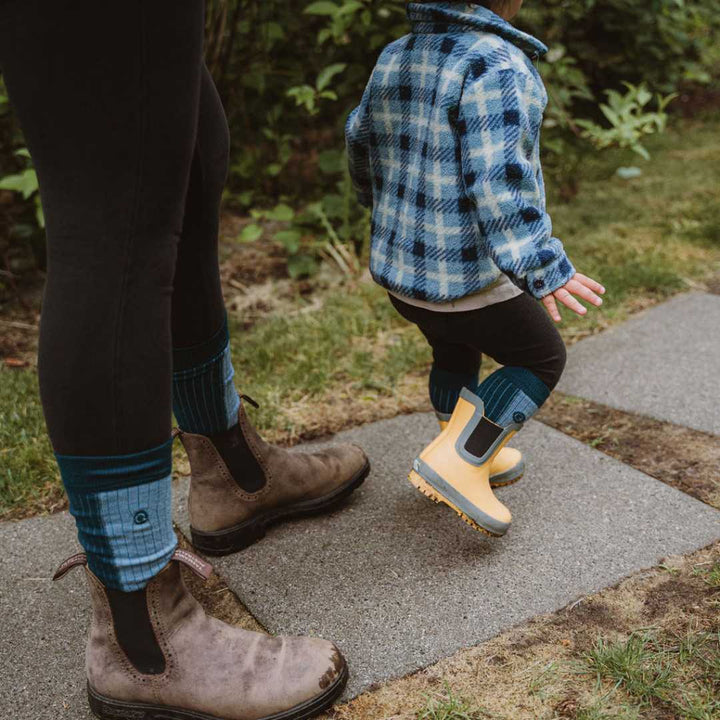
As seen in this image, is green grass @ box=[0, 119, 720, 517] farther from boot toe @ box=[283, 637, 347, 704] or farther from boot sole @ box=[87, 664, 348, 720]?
boot toe @ box=[283, 637, 347, 704]

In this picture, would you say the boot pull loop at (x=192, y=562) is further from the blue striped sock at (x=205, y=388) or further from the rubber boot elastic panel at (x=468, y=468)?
the rubber boot elastic panel at (x=468, y=468)


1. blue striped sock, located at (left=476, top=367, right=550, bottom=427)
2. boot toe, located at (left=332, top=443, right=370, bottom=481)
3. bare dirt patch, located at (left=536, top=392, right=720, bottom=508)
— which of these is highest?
blue striped sock, located at (left=476, top=367, right=550, bottom=427)

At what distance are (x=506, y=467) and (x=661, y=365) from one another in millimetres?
908

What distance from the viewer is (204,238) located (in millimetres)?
1344

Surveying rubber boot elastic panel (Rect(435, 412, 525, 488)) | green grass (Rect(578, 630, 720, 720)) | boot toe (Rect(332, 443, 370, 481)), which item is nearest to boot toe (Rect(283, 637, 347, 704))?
green grass (Rect(578, 630, 720, 720))

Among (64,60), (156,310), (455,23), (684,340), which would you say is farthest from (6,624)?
(684,340)

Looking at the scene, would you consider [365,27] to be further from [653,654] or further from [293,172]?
[653,654]

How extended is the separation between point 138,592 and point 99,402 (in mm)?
297

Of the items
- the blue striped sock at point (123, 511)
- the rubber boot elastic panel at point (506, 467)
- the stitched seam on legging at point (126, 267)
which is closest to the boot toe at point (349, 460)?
the rubber boot elastic panel at point (506, 467)

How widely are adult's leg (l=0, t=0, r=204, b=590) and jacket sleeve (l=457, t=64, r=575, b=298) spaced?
51 cm

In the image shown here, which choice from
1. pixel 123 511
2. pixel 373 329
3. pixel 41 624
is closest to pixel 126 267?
pixel 123 511

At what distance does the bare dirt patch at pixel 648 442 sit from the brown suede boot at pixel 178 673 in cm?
98

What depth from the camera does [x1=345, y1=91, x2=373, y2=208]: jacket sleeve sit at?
1.57m

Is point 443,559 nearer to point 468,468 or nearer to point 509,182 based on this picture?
point 468,468
